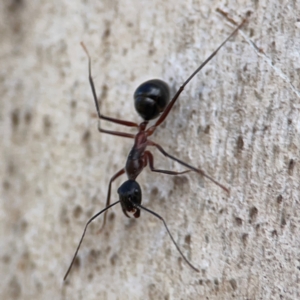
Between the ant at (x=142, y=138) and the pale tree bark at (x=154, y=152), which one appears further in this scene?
the ant at (x=142, y=138)

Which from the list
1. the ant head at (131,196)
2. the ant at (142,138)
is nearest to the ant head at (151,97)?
the ant at (142,138)

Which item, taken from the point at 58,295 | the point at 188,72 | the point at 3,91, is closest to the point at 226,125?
the point at 188,72

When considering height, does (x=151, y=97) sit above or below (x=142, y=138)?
above

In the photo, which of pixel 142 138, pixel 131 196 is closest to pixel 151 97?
pixel 142 138

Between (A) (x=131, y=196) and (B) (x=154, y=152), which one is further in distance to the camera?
(B) (x=154, y=152)

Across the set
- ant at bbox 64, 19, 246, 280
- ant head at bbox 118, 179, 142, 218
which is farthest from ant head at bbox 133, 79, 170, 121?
ant head at bbox 118, 179, 142, 218

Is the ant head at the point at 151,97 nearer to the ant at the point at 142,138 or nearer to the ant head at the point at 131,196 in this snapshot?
the ant at the point at 142,138

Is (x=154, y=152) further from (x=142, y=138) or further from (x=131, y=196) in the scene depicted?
(x=131, y=196)
